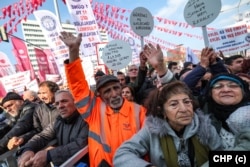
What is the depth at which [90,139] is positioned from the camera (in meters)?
2.60

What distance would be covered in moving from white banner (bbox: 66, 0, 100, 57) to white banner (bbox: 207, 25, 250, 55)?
3727mm

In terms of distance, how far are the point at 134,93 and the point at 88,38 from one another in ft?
14.9


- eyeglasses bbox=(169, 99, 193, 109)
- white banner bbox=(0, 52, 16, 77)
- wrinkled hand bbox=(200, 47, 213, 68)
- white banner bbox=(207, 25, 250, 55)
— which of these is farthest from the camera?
white banner bbox=(0, 52, 16, 77)

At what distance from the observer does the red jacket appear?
2.46 meters

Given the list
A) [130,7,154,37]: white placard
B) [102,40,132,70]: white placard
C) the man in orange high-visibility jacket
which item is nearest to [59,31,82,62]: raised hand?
the man in orange high-visibility jacket

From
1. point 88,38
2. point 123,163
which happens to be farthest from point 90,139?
point 88,38

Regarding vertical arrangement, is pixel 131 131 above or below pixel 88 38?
below

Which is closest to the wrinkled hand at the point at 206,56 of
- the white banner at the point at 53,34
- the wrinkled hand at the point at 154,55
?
the wrinkled hand at the point at 154,55

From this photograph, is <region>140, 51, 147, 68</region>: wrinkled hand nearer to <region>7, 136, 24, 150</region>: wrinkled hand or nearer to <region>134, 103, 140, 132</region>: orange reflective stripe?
<region>134, 103, 140, 132</region>: orange reflective stripe

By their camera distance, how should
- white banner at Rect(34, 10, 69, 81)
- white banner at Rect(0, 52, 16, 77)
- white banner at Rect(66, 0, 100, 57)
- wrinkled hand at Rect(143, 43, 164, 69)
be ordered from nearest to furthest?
wrinkled hand at Rect(143, 43, 164, 69) < white banner at Rect(66, 0, 100, 57) < white banner at Rect(34, 10, 69, 81) < white banner at Rect(0, 52, 16, 77)

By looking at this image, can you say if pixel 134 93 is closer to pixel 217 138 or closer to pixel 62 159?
pixel 62 159

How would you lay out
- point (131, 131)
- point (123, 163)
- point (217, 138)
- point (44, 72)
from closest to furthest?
point (123, 163)
point (217, 138)
point (131, 131)
point (44, 72)

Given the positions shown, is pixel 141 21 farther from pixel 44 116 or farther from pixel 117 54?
pixel 44 116

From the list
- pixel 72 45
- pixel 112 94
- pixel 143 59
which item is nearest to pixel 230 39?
pixel 143 59
